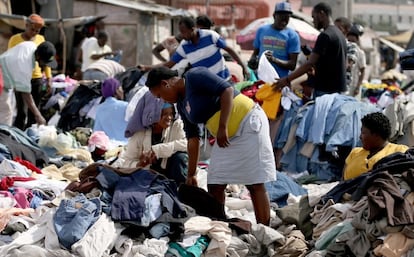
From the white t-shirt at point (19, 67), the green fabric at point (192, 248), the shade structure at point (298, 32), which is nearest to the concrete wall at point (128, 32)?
the shade structure at point (298, 32)

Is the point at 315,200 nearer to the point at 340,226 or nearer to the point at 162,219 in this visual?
the point at 340,226

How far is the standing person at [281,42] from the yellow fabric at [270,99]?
585 mm

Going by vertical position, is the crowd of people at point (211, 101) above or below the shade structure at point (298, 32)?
above

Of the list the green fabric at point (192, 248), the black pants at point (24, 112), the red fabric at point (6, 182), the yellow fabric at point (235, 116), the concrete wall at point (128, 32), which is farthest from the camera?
the concrete wall at point (128, 32)

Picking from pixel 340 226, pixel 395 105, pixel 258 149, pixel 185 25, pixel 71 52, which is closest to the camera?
pixel 340 226

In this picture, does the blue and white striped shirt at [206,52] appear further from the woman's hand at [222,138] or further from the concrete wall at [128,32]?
the concrete wall at [128,32]

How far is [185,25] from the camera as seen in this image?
30.6 ft

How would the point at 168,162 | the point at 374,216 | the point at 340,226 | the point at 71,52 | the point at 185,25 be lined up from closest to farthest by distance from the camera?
the point at 374,216, the point at 340,226, the point at 168,162, the point at 185,25, the point at 71,52

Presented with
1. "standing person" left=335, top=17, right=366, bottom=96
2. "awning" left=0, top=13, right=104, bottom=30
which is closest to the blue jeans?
"standing person" left=335, top=17, right=366, bottom=96

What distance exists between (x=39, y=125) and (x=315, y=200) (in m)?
4.76

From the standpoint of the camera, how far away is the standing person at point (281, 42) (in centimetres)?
951

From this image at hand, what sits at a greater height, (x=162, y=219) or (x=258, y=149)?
(x=258, y=149)

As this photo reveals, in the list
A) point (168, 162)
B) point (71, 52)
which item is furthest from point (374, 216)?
point (71, 52)

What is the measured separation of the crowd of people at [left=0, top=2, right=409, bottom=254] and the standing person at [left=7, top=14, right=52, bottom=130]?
13 millimetres
